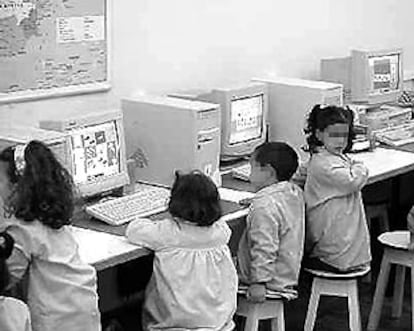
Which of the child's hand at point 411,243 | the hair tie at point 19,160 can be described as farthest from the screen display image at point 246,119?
the hair tie at point 19,160

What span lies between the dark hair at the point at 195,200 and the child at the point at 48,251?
382 millimetres

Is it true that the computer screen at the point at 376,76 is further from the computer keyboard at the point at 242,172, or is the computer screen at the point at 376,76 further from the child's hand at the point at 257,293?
the child's hand at the point at 257,293

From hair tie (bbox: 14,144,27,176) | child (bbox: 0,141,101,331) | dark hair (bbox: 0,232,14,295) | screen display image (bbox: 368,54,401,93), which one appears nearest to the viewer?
dark hair (bbox: 0,232,14,295)

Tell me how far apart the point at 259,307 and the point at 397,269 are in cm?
118

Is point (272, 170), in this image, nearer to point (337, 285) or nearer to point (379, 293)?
point (337, 285)

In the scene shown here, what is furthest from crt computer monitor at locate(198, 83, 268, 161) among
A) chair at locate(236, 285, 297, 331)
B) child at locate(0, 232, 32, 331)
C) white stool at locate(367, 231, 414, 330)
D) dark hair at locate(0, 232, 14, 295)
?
child at locate(0, 232, 32, 331)

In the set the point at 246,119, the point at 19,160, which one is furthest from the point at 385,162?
the point at 19,160

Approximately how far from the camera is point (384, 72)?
218 inches

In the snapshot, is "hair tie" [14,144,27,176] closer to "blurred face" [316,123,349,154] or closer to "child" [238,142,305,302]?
"child" [238,142,305,302]

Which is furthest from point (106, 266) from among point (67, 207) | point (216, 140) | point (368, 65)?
point (368, 65)

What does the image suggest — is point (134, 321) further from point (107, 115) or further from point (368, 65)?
point (368, 65)

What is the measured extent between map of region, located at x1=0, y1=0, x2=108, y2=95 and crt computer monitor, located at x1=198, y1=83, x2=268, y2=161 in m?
0.56

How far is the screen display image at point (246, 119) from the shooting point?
14.9 feet

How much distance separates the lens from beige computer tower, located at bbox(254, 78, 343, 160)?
4.73 metres
